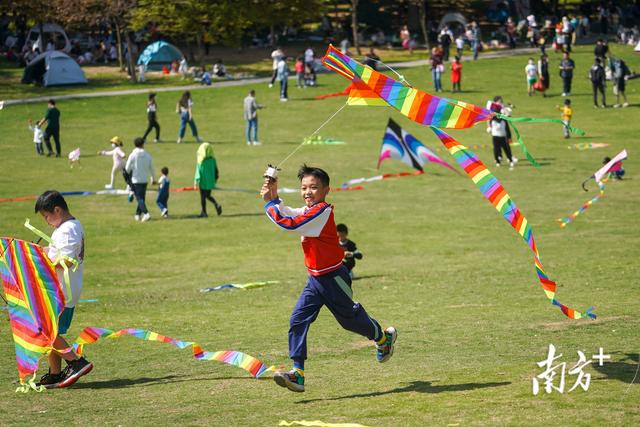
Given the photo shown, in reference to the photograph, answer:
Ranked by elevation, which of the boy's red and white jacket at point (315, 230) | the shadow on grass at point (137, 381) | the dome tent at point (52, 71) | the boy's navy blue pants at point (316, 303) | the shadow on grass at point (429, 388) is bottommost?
the dome tent at point (52, 71)

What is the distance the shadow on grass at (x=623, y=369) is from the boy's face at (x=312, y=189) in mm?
2910

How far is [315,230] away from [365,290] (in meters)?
6.71

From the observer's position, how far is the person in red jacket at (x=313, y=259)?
860 centimetres

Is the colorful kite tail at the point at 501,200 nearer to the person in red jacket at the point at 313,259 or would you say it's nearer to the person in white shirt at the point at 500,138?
the person in red jacket at the point at 313,259

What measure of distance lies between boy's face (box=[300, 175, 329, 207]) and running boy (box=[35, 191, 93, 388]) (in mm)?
2187

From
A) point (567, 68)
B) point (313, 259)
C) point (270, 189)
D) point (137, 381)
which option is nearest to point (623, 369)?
point (313, 259)

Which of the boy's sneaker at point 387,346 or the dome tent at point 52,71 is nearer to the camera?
the boy's sneaker at point 387,346

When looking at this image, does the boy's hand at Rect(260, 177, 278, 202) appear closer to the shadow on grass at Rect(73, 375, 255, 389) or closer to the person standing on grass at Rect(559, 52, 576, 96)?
the shadow on grass at Rect(73, 375, 255, 389)

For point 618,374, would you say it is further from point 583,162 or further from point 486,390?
point 583,162

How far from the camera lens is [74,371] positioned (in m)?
9.26

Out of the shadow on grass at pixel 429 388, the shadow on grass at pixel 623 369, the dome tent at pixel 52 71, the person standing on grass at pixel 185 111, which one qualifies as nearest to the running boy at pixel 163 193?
the person standing on grass at pixel 185 111

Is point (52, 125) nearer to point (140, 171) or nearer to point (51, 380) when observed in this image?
point (140, 171)

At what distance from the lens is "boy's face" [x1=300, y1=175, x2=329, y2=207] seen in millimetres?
8828

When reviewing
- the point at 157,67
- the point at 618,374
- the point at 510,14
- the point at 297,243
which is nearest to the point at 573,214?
the point at 297,243
